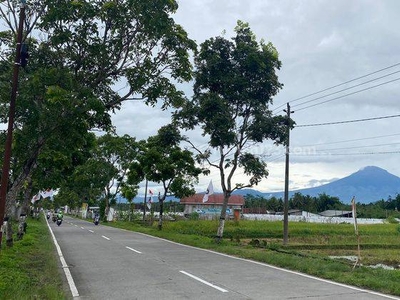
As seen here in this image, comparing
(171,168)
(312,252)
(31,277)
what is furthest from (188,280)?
(171,168)

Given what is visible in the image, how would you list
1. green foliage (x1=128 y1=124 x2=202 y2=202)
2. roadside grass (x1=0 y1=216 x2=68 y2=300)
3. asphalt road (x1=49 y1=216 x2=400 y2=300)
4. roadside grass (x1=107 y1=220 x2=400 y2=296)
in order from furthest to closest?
green foliage (x1=128 y1=124 x2=202 y2=202), roadside grass (x1=107 y1=220 x2=400 y2=296), asphalt road (x1=49 y1=216 x2=400 y2=300), roadside grass (x1=0 y1=216 x2=68 y2=300)

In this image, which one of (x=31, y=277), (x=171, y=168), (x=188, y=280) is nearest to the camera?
(x=188, y=280)

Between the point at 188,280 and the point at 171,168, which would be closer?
the point at 188,280

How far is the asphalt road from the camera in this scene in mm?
9039

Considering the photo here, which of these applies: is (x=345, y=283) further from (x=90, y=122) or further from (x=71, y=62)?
(x=71, y=62)

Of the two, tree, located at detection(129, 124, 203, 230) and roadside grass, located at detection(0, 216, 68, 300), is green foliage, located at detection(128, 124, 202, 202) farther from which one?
roadside grass, located at detection(0, 216, 68, 300)

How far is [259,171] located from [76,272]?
12.5m

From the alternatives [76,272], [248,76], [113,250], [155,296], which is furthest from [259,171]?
[155,296]

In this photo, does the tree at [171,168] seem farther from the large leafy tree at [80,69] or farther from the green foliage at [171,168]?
the large leafy tree at [80,69]

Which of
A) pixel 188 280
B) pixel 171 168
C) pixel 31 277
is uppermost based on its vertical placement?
pixel 171 168

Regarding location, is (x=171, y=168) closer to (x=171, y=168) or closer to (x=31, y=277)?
(x=171, y=168)

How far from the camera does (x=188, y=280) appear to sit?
425 inches

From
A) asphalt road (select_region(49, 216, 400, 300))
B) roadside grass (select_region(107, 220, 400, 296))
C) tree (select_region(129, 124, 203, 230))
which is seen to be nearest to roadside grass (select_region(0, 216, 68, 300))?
asphalt road (select_region(49, 216, 400, 300))

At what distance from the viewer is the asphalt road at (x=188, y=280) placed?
9039 millimetres
